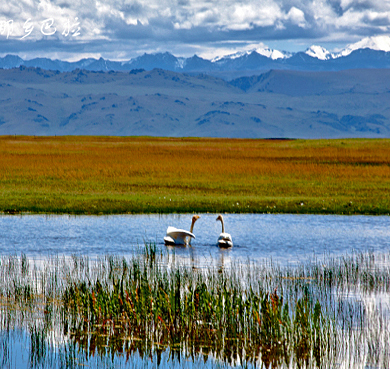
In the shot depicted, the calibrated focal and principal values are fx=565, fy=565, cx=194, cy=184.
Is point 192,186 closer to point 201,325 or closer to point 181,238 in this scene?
point 181,238

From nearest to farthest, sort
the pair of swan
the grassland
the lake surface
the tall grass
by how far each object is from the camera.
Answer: the tall grass
the lake surface
the pair of swan
the grassland

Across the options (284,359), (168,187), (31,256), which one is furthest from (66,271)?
(168,187)

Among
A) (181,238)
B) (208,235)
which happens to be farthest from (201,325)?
(208,235)

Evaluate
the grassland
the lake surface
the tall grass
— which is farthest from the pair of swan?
the grassland

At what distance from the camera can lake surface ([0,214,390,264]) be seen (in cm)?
1909

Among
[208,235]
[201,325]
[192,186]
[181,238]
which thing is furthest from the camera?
[192,186]

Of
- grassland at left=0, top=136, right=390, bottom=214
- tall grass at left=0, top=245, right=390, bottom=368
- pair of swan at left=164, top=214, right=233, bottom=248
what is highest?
grassland at left=0, top=136, right=390, bottom=214

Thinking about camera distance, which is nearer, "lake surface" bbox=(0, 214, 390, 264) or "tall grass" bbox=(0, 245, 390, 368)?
"tall grass" bbox=(0, 245, 390, 368)

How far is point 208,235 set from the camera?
2298 centimetres

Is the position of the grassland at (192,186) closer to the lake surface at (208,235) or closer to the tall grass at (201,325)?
the lake surface at (208,235)

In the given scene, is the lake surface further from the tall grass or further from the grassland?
the tall grass

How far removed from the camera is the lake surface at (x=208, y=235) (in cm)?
1909

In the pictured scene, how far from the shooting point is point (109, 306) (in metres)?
11.2

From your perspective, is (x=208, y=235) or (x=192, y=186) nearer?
(x=208, y=235)
